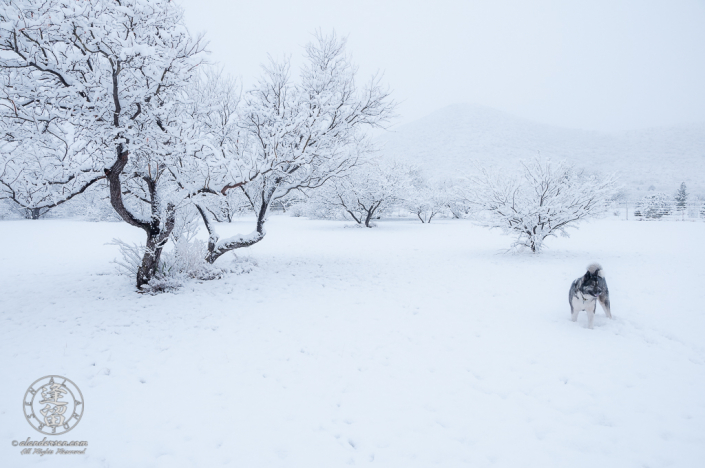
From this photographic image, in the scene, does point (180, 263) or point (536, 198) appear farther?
point (536, 198)

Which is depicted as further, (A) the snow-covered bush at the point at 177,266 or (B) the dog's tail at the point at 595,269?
(A) the snow-covered bush at the point at 177,266

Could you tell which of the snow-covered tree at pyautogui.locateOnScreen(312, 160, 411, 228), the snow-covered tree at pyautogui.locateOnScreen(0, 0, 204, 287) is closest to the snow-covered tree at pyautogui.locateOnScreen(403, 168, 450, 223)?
the snow-covered tree at pyautogui.locateOnScreen(312, 160, 411, 228)

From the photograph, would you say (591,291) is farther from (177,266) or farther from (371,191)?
(371,191)

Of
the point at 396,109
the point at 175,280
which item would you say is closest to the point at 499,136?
the point at 396,109

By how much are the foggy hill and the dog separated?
1546 inches

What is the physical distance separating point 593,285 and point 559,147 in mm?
68526

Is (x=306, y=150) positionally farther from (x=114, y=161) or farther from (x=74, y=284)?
(x=74, y=284)

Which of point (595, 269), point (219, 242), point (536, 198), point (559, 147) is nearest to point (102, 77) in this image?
point (219, 242)

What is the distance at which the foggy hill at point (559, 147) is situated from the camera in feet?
152

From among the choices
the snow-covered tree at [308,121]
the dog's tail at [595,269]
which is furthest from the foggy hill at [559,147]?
the dog's tail at [595,269]

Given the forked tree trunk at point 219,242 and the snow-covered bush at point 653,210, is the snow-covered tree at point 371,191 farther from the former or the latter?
the snow-covered bush at point 653,210

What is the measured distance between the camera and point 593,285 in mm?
4078

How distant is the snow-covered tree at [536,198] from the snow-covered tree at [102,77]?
27.0ft

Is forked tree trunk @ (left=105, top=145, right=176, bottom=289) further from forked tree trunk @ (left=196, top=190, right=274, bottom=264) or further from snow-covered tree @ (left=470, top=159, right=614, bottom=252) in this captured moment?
snow-covered tree @ (left=470, top=159, right=614, bottom=252)
